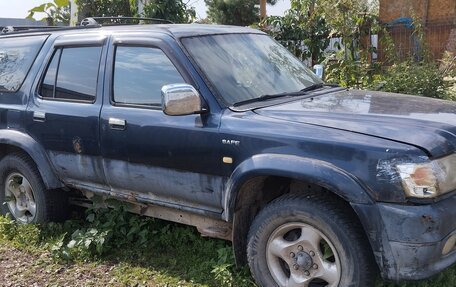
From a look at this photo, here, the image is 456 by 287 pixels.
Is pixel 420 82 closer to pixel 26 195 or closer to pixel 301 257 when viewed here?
pixel 301 257

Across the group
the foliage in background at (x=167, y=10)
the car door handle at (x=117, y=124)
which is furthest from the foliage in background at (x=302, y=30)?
the car door handle at (x=117, y=124)

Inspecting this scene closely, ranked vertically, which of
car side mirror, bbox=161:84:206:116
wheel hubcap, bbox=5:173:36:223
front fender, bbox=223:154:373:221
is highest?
car side mirror, bbox=161:84:206:116

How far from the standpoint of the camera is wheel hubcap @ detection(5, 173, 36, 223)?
5090 millimetres

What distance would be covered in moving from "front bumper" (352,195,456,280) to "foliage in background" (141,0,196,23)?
874cm

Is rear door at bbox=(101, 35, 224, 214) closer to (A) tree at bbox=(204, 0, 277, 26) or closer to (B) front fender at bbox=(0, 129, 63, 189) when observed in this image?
(B) front fender at bbox=(0, 129, 63, 189)

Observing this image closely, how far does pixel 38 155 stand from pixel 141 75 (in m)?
1.29

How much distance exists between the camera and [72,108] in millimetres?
4410

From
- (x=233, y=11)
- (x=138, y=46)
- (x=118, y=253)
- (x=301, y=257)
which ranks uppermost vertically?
(x=138, y=46)

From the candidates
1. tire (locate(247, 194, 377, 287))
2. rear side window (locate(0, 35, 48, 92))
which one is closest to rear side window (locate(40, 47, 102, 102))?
rear side window (locate(0, 35, 48, 92))

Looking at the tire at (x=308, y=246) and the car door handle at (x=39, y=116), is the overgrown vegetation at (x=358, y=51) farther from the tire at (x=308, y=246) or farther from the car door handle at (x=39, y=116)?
the car door handle at (x=39, y=116)

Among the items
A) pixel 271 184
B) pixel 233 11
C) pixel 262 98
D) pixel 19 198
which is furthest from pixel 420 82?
pixel 233 11

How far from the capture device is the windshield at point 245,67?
3.81m

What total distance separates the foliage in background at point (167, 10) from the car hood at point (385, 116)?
7500mm

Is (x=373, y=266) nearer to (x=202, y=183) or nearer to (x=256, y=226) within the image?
(x=256, y=226)
